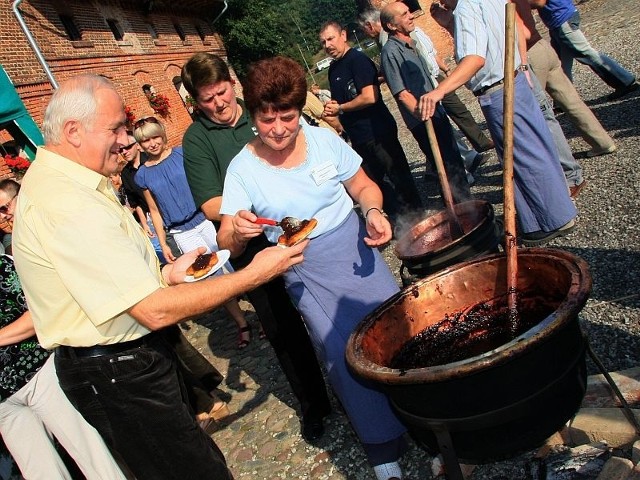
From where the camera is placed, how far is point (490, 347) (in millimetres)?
2072

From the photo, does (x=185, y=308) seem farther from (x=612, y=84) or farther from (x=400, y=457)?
(x=612, y=84)

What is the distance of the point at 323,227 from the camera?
2527mm

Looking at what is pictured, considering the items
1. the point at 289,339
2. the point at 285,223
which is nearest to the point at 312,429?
the point at 289,339

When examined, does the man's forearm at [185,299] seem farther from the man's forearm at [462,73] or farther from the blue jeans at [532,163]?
the blue jeans at [532,163]

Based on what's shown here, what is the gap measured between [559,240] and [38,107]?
494 inches

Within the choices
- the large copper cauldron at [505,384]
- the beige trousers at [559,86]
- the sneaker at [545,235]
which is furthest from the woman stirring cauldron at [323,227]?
the beige trousers at [559,86]

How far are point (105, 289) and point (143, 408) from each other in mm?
686

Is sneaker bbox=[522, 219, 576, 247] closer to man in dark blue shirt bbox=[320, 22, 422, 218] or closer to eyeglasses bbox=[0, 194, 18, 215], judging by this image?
man in dark blue shirt bbox=[320, 22, 422, 218]

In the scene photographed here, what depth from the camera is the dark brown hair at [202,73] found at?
2.88m

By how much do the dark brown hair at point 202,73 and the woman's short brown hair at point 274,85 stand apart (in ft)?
1.99

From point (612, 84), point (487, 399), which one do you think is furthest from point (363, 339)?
point (612, 84)

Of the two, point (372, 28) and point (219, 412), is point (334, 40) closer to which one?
point (372, 28)

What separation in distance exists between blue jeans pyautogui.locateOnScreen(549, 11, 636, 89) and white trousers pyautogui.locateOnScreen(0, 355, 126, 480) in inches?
271

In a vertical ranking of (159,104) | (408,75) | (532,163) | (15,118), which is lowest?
(532,163)
